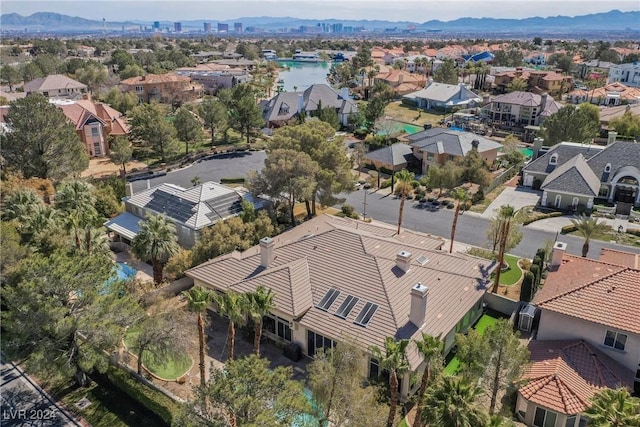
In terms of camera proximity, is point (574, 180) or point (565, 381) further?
point (574, 180)

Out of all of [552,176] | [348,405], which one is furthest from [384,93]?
[348,405]

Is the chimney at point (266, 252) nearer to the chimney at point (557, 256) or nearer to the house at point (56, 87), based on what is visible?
the chimney at point (557, 256)

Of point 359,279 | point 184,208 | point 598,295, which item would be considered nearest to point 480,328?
point 598,295

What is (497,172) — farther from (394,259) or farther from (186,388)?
(186,388)

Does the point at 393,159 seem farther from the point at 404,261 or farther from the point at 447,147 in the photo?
the point at 404,261

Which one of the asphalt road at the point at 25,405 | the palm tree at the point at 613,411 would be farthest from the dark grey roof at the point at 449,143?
the asphalt road at the point at 25,405

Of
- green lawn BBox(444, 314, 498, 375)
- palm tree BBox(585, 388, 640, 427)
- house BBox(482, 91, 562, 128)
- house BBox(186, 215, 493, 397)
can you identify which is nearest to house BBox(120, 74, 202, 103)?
house BBox(482, 91, 562, 128)
